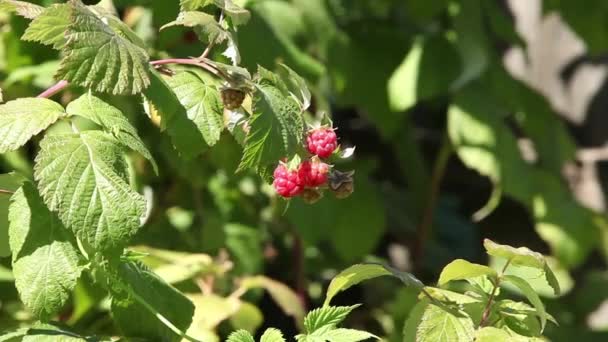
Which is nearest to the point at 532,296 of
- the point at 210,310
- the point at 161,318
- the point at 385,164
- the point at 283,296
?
the point at 161,318

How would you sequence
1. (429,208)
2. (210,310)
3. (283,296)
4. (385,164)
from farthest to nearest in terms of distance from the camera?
1. (385,164)
2. (429,208)
3. (283,296)
4. (210,310)

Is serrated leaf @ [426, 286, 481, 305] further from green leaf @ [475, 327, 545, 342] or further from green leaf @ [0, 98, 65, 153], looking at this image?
green leaf @ [0, 98, 65, 153]

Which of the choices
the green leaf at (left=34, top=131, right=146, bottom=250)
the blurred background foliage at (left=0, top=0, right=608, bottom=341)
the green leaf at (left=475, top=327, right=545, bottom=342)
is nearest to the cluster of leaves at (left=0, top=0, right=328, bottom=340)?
the green leaf at (left=34, top=131, right=146, bottom=250)

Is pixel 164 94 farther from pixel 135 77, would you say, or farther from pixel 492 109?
pixel 492 109

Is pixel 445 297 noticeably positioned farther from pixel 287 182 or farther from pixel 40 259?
pixel 40 259

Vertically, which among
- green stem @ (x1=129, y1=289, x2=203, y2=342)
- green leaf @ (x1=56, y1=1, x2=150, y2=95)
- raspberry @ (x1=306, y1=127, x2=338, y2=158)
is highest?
green leaf @ (x1=56, y1=1, x2=150, y2=95)

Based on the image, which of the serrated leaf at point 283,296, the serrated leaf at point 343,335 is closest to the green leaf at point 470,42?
the serrated leaf at point 283,296
